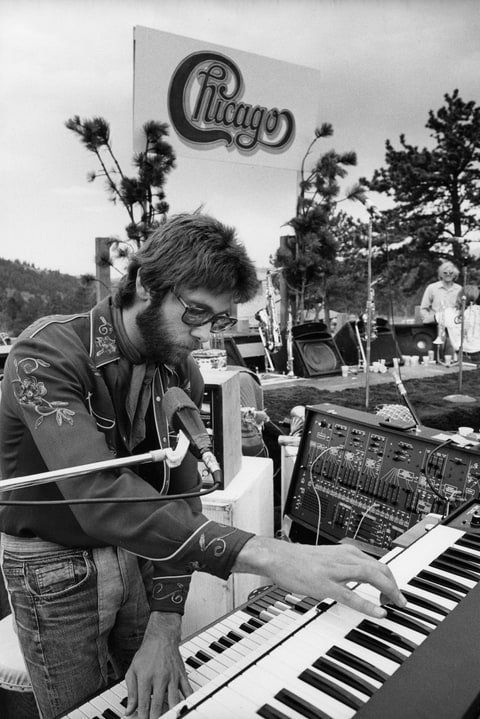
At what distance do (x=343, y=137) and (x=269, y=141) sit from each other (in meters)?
2.50

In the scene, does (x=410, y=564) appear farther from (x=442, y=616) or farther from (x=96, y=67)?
(x=96, y=67)

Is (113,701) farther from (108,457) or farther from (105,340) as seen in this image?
(105,340)

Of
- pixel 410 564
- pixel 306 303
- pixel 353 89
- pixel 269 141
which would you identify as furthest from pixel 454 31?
pixel 410 564

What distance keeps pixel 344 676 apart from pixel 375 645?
97mm

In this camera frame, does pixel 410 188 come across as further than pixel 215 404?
Yes

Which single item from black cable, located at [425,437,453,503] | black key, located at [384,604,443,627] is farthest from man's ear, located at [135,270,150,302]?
black cable, located at [425,437,453,503]

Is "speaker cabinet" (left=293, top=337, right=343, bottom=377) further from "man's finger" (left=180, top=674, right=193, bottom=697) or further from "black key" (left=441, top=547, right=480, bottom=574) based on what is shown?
"man's finger" (left=180, top=674, right=193, bottom=697)

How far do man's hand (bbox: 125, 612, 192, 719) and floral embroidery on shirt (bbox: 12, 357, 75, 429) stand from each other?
556 millimetres

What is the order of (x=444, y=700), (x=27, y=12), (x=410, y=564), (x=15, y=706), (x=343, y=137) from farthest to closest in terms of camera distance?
1. (x=343, y=137)
2. (x=27, y=12)
3. (x=15, y=706)
4. (x=410, y=564)
5. (x=444, y=700)

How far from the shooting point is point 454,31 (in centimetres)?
1001

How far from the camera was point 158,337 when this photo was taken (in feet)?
4.65

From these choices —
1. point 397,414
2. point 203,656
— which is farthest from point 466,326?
point 203,656

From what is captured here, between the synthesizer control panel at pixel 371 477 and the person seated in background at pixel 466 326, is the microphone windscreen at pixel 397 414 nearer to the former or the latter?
the synthesizer control panel at pixel 371 477

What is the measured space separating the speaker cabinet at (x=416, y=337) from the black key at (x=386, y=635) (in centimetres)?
885
